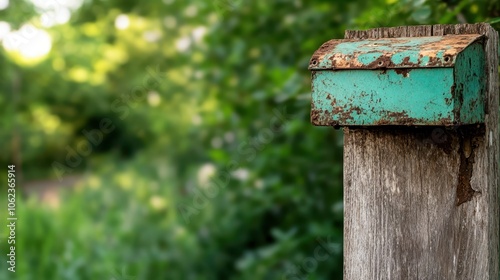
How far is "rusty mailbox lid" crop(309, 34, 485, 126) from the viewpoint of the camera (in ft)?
3.63

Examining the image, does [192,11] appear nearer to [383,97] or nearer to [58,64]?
[383,97]

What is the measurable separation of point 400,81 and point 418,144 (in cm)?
13

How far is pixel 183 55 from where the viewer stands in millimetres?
4234

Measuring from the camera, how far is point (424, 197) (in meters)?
1.19

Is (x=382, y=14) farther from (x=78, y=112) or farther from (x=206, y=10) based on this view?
(x=78, y=112)

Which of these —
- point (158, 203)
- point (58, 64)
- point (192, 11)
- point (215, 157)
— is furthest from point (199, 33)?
point (58, 64)

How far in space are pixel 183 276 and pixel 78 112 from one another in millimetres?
4100

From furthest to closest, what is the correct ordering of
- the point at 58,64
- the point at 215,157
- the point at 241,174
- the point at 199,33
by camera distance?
A: the point at 58,64, the point at 199,33, the point at 241,174, the point at 215,157

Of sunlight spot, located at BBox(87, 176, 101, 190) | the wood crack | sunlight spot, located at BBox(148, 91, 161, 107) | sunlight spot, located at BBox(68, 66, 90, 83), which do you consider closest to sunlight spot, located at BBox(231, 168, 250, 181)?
sunlight spot, located at BBox(148, 91, 161, 107)

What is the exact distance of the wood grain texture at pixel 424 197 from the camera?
1161 millimetres

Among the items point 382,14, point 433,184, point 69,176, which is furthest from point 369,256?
point 69,176

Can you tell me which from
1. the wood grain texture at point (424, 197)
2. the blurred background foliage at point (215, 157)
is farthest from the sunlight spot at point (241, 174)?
the wood grain texture at point (424, 197)

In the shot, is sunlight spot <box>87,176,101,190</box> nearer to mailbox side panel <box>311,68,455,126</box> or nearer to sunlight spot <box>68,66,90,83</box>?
sunlight spot <box>68,66,90,83</box>

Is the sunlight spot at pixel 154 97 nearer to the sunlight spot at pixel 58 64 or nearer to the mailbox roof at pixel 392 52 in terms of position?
the sunlight spot at pixel 58 64
